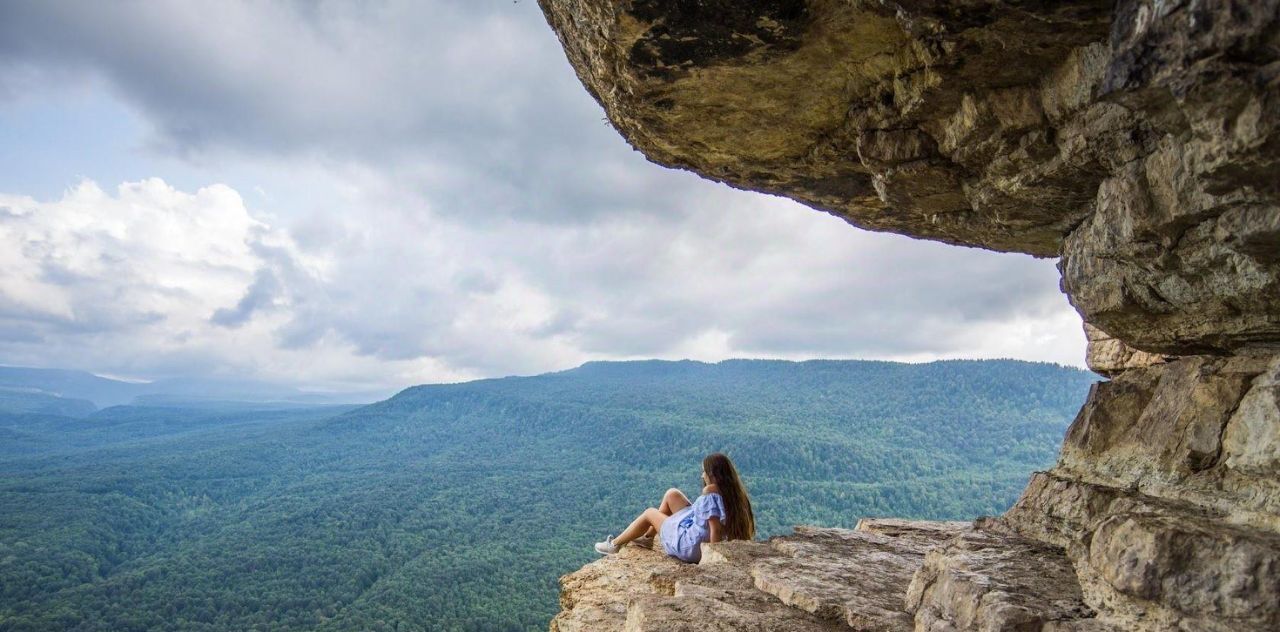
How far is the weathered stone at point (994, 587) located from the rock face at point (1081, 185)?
0.03m

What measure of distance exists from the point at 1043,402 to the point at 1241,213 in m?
165

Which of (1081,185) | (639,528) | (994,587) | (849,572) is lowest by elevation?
(639,528)

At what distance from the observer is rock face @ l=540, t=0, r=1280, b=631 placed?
3861 millimetres

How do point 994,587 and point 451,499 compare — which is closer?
point 994,587

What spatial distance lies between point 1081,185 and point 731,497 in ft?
21.9

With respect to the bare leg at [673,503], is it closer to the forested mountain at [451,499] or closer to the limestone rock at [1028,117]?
the limestone rock at [1028,117]

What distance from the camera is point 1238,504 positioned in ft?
14.8

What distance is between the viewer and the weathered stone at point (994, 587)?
16.2ft

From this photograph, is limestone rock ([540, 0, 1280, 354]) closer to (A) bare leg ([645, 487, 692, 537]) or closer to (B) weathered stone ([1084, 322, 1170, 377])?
(B) weathered stone ([1084, 322, 1170, 377])

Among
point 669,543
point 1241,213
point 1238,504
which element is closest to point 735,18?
point 1241,213

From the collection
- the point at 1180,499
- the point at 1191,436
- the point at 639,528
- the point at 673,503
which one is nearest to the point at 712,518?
the point at 673,503

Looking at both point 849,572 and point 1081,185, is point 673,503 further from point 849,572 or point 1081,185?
point 1081,185

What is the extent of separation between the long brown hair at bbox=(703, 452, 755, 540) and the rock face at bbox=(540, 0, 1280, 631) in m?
2.22

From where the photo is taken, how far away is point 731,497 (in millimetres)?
10609
